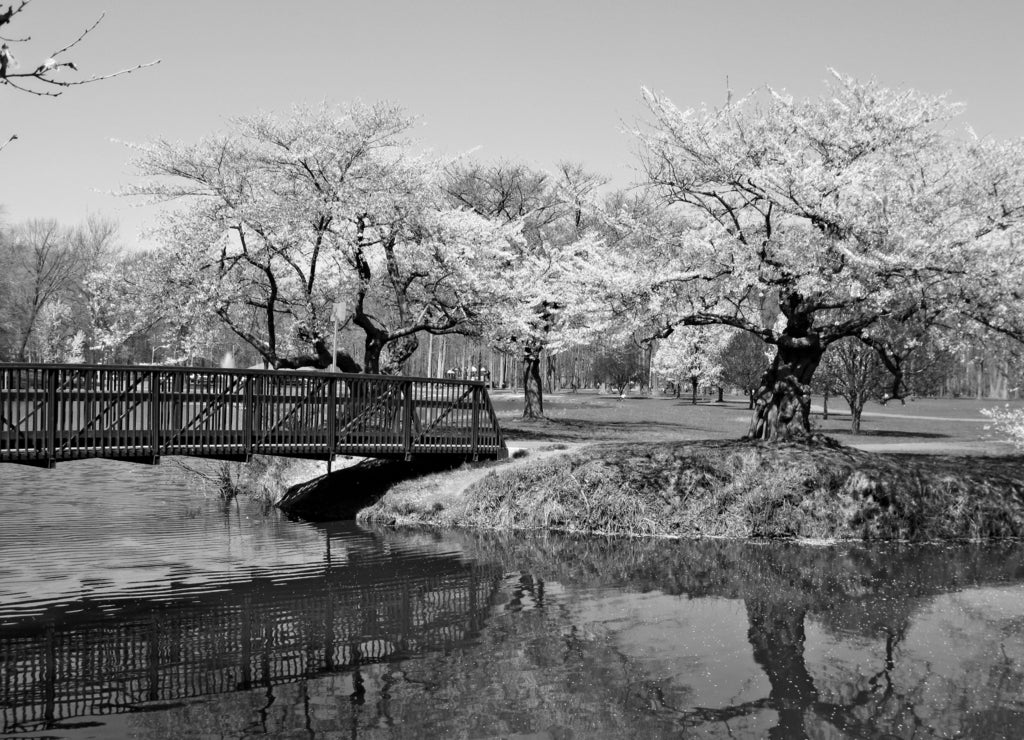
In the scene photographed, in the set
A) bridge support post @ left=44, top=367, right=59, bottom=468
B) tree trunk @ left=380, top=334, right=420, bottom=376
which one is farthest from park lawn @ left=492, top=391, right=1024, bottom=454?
bridge support post @ left=44, top=367, right=59, bottom=468

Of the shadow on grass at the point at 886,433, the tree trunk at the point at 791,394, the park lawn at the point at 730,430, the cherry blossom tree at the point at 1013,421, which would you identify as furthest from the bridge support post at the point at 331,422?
the shadow on grass at the point at 886,433

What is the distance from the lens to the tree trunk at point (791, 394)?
77.0ft

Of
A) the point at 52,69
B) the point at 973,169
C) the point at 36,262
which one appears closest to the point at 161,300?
the point at 973,169

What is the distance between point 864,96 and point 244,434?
51.1ft

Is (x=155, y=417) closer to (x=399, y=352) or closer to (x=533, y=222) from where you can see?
(x=399, y=352)

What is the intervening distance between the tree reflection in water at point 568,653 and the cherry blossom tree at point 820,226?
6.56 meters

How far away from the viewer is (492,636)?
12.3 m

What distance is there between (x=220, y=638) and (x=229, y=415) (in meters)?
8.47

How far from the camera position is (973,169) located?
877 inches

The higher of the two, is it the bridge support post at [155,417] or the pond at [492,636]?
the bridge support post at [155,417]

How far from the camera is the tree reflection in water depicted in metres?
9.31

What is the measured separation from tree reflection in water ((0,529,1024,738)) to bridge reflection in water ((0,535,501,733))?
0.04 metres

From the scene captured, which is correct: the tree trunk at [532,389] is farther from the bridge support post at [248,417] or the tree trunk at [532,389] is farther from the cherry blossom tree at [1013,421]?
the bridge support post at [248,417]

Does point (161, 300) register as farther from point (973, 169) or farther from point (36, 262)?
point (36, 262)
